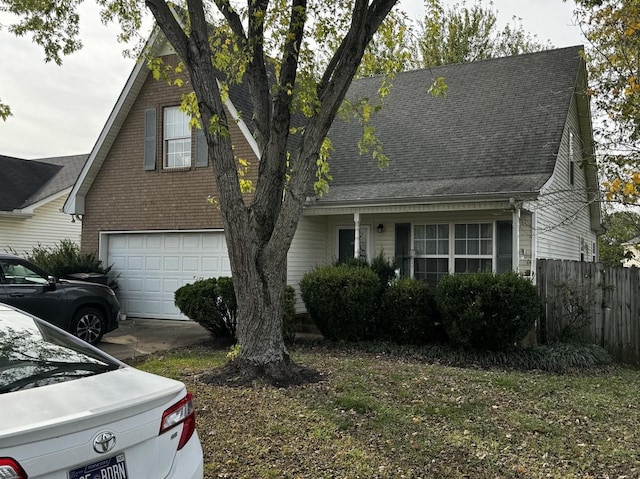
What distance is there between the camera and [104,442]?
2498 millimetres

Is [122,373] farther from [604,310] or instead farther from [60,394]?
[604,310]

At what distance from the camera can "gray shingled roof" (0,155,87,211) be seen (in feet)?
65.8

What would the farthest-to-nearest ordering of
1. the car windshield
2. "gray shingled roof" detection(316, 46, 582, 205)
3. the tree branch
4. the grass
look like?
"gray shingled roof" detection(316, 46, 582, 205)
the tree branch
the grass
the car windshield

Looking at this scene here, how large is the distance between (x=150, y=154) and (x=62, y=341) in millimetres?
11492

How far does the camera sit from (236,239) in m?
6.99

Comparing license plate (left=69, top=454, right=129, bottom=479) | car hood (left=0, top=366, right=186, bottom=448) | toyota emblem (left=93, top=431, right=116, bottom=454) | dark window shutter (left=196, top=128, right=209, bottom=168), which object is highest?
dark window shutter (left=196, top=128, right=209, bottom=168)

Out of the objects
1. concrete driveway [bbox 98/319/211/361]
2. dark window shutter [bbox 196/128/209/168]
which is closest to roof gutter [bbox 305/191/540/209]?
dark window shutter [bbox 196/128/209/168]

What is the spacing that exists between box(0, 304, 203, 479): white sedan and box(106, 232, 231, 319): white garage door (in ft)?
33.2

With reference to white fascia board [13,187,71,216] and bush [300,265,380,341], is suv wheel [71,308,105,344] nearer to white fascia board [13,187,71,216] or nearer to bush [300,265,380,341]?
bush [300,265,380,341]

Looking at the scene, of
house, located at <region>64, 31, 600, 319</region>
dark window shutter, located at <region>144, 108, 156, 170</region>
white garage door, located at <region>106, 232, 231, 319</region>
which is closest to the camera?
house, located at <region>64, 31, 600, 319</region>

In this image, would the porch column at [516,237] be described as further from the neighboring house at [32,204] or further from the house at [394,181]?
the neighboring house at [32,204]

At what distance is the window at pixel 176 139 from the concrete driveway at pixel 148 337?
4.06 metres

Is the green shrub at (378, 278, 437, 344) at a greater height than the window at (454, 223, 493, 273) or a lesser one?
lesser

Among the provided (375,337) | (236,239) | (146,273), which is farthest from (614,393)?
(146,273)
